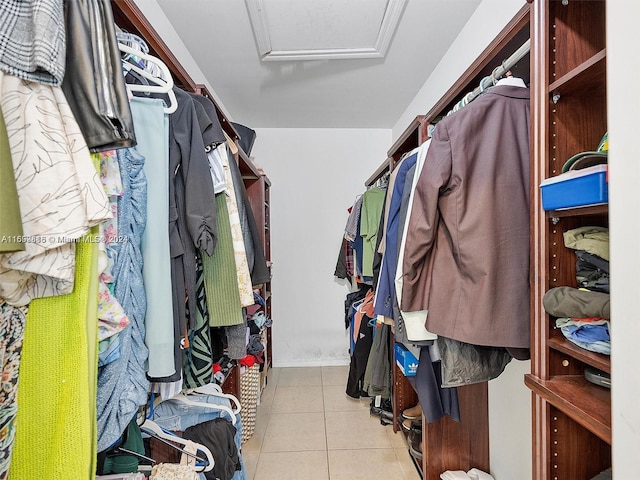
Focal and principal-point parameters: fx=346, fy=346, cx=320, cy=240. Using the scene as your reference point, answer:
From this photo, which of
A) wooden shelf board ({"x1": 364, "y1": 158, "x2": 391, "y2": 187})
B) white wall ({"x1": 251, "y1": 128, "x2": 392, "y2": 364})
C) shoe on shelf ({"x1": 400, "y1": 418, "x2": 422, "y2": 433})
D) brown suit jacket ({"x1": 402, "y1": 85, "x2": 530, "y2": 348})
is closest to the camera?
brown suit jacket ({"x1": 402, "y1": 85, "x2": 530, "y2": 348})

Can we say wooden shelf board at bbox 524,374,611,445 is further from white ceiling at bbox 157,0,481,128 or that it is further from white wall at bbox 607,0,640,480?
white ceiling at bbox 157,0,481,128

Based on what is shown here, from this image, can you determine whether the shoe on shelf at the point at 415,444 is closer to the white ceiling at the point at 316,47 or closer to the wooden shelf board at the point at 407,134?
the wooden shelf board at the point at 407,134

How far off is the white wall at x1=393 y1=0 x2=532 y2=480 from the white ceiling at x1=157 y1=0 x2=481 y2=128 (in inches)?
3.9

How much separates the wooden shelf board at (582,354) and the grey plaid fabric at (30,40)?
1129mm

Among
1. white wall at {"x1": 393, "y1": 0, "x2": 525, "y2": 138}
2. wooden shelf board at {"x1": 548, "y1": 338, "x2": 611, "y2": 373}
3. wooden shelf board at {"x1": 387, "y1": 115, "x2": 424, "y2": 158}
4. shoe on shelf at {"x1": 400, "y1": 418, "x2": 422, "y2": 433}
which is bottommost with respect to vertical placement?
shoe on shelf at {"x1": 400, "y1": 418, "x2": 422, "y2": 433}

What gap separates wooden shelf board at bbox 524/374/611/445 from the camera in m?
0.67

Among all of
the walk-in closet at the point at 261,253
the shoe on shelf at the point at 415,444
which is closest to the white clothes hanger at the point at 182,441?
the walk-in closet at the point at 261,253

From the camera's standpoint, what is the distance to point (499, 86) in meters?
1.08

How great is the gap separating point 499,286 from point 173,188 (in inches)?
38.1

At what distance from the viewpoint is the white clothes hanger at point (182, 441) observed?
1234 mm

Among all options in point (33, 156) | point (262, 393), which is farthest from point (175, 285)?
point (262, 393)

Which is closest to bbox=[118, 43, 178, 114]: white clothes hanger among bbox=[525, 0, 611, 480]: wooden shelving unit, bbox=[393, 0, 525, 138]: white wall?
bbox=[525, 0, 611, 480]: wooden shelving unit

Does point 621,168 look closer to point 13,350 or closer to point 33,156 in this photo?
point 33,156

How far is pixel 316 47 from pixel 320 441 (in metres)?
2.40
